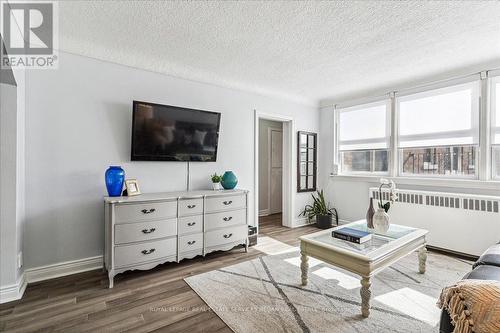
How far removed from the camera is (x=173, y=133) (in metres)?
3.06

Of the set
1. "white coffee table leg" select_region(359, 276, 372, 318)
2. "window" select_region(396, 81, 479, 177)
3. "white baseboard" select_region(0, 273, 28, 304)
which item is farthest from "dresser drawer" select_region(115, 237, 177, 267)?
"window" select_region(396, 81, 479, 177)

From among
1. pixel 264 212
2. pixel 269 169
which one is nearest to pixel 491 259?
pixel 264 212

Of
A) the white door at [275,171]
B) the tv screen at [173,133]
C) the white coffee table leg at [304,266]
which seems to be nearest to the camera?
the white coffee table leg at [304,266]

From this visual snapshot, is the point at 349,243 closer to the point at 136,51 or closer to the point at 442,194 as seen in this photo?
the point at 442,194

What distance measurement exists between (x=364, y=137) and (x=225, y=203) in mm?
2797

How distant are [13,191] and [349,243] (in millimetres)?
2906

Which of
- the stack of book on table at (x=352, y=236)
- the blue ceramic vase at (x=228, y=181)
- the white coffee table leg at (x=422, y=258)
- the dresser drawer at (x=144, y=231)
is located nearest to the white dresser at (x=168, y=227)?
the dresser drawer at (x=144, y=231)

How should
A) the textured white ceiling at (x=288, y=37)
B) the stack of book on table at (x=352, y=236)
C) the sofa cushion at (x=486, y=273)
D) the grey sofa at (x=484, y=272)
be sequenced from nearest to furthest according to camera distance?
the grey sofa at (x=484, y=272)
the sofa cushion at (x=486, y=273)
the textured white ceiling at (x=288, y=37)
the stack of book on table at (x=352, y=236)

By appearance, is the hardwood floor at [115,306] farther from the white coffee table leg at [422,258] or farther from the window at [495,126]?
the window at [495,126]

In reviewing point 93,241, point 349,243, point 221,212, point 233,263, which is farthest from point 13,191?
point 349,243

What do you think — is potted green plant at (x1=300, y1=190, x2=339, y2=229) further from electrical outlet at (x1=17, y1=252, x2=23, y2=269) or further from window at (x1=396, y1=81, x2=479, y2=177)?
electrical outlet at (x1=17, y1=252, x2=23, y2=269)

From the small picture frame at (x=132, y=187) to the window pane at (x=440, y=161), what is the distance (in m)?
3.85

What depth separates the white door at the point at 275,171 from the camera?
5.86m

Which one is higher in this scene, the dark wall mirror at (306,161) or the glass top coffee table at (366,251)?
the dark wall mirror at (306,161)
